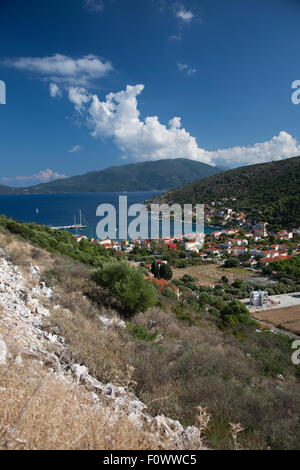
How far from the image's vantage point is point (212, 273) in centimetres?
3256

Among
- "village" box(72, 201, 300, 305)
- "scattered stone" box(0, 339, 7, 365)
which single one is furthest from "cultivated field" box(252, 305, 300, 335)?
"scattered stone" box(0, 339, 7, 365)

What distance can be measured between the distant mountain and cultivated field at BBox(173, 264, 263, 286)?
105ft

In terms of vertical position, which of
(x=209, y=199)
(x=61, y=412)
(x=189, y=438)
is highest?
(x=209, y=199)

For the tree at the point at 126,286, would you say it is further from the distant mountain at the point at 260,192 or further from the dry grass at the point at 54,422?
the distant mountain at the point at 260,192

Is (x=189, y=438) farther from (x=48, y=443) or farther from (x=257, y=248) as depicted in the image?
(x=257, y=248)

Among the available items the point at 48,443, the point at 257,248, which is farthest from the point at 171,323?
the point at 257,248

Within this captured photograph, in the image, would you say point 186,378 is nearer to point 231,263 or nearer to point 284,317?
point 284,317

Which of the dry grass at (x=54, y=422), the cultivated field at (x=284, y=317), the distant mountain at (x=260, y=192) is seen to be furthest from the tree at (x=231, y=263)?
the dry grass at (x=54, y=422)

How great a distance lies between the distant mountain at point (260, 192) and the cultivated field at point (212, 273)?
32.1 meters

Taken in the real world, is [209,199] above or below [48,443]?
above

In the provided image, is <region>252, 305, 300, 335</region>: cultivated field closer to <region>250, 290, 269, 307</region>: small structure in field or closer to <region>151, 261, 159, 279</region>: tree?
<region>250, 290, 269, 307</region>: small structure in field

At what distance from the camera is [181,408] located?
273cm

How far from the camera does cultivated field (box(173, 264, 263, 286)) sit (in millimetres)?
29609

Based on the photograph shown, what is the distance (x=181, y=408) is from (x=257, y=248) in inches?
1823
